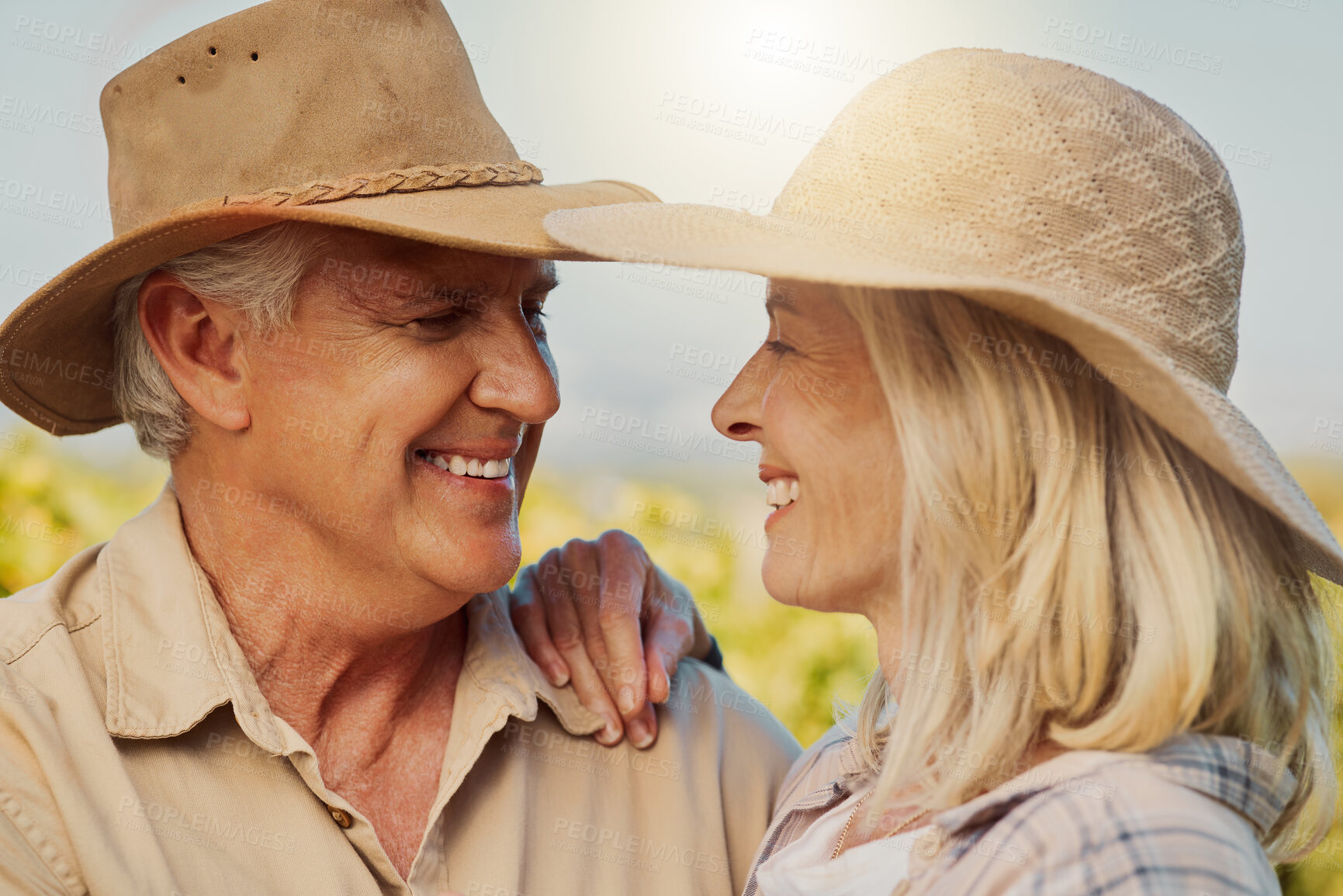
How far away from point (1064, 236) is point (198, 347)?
4.67 feet

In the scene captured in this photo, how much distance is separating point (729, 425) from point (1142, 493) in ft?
1.98

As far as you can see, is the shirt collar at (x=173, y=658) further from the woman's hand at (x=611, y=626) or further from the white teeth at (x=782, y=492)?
the white teeth at (x=782, y=492)

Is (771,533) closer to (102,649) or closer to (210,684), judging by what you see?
(210,684)

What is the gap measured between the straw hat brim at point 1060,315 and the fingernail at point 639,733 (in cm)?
97

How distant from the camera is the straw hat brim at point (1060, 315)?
120 centimetres

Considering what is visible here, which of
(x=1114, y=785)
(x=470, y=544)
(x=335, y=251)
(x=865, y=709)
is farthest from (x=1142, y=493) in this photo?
(x=335, y=251)

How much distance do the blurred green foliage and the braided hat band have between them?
152 centimetres

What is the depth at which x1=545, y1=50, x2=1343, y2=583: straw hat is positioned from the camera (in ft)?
4.07

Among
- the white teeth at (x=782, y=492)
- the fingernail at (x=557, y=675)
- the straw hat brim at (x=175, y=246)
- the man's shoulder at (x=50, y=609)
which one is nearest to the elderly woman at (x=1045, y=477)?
the white teeth at (x=782, y=492)

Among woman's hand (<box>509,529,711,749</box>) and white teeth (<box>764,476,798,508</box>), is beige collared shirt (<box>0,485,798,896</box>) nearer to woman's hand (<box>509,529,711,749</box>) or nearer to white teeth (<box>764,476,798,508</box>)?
woman's hand (<box>509,529,711,749</box>)

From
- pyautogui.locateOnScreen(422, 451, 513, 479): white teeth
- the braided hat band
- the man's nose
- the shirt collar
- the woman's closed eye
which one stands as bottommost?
the shirt collar

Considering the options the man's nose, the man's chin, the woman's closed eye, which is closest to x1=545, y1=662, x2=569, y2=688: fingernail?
the man's chin

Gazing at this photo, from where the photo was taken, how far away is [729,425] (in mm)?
1657

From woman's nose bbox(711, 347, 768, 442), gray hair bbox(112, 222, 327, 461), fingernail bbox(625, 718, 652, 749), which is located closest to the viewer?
woman's nose bbox(711, 347, 768, 442)
